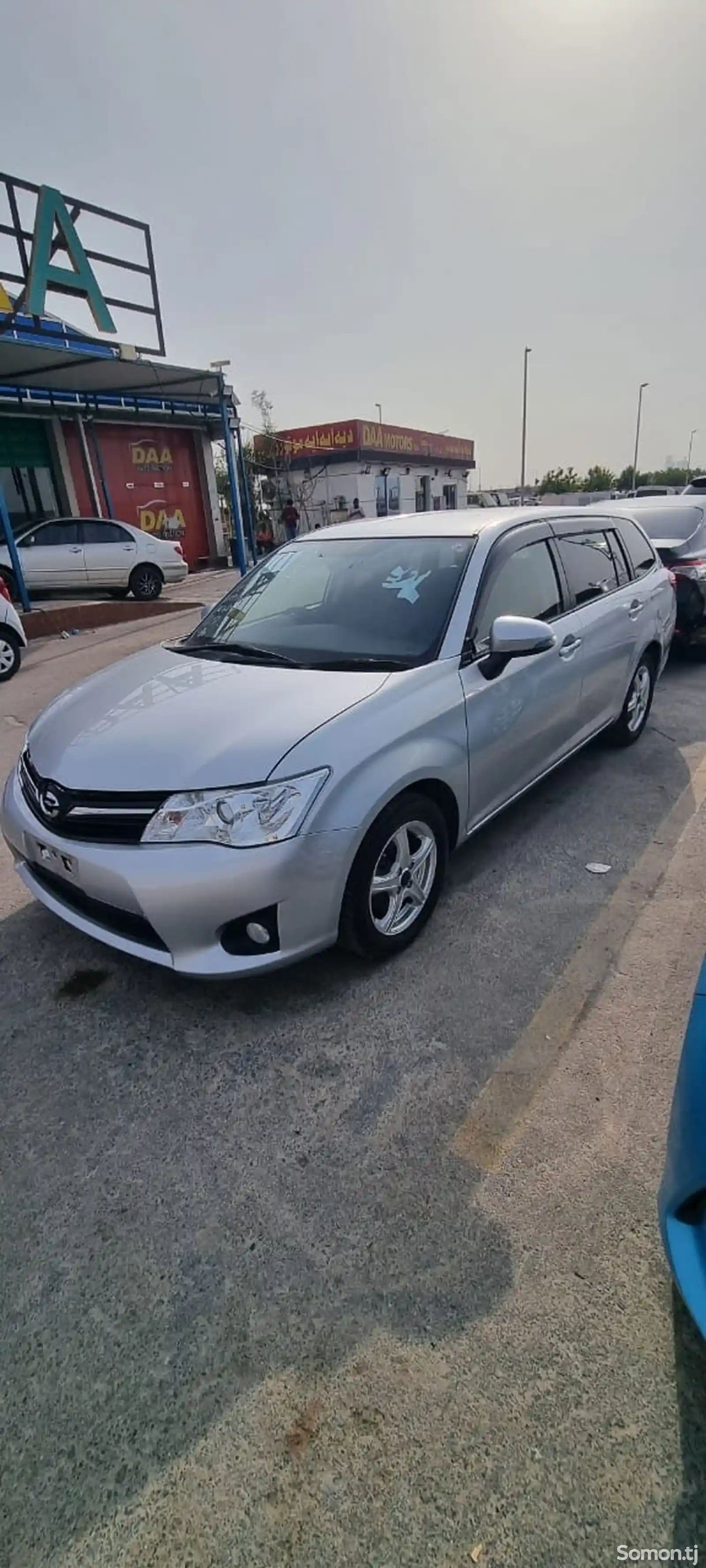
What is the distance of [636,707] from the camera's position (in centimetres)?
475

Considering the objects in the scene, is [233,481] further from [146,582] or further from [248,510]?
[248,510]

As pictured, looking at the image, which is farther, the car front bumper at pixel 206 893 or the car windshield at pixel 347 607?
the car windshield at pixel 347 607

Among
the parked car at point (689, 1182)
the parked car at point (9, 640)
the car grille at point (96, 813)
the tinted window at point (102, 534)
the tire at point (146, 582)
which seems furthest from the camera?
the tire at point (146, 582)

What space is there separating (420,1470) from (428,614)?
2.58 m

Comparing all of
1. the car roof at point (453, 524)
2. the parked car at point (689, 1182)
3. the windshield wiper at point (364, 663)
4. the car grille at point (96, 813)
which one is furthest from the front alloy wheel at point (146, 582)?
the parked car at point (689, 1182)

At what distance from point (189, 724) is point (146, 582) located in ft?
38.1

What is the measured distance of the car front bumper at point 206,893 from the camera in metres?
2.13

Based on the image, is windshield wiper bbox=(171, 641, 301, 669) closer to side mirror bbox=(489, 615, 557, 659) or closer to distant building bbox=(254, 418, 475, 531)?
side mirror bbox=(489, 615, 557, 659)

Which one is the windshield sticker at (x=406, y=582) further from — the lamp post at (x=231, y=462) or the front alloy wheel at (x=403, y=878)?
the lamp post at (x=231, y=462)

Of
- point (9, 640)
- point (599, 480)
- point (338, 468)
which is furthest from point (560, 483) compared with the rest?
point (9, 640)

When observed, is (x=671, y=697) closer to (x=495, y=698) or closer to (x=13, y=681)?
(x=495, y=698)

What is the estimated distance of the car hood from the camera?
2260 millimetres

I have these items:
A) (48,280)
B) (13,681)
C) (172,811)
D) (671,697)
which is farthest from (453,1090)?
(48,280)

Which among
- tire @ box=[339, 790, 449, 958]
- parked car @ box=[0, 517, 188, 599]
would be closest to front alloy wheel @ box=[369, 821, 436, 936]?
tire @ box=[339, 790, 449, 958]
